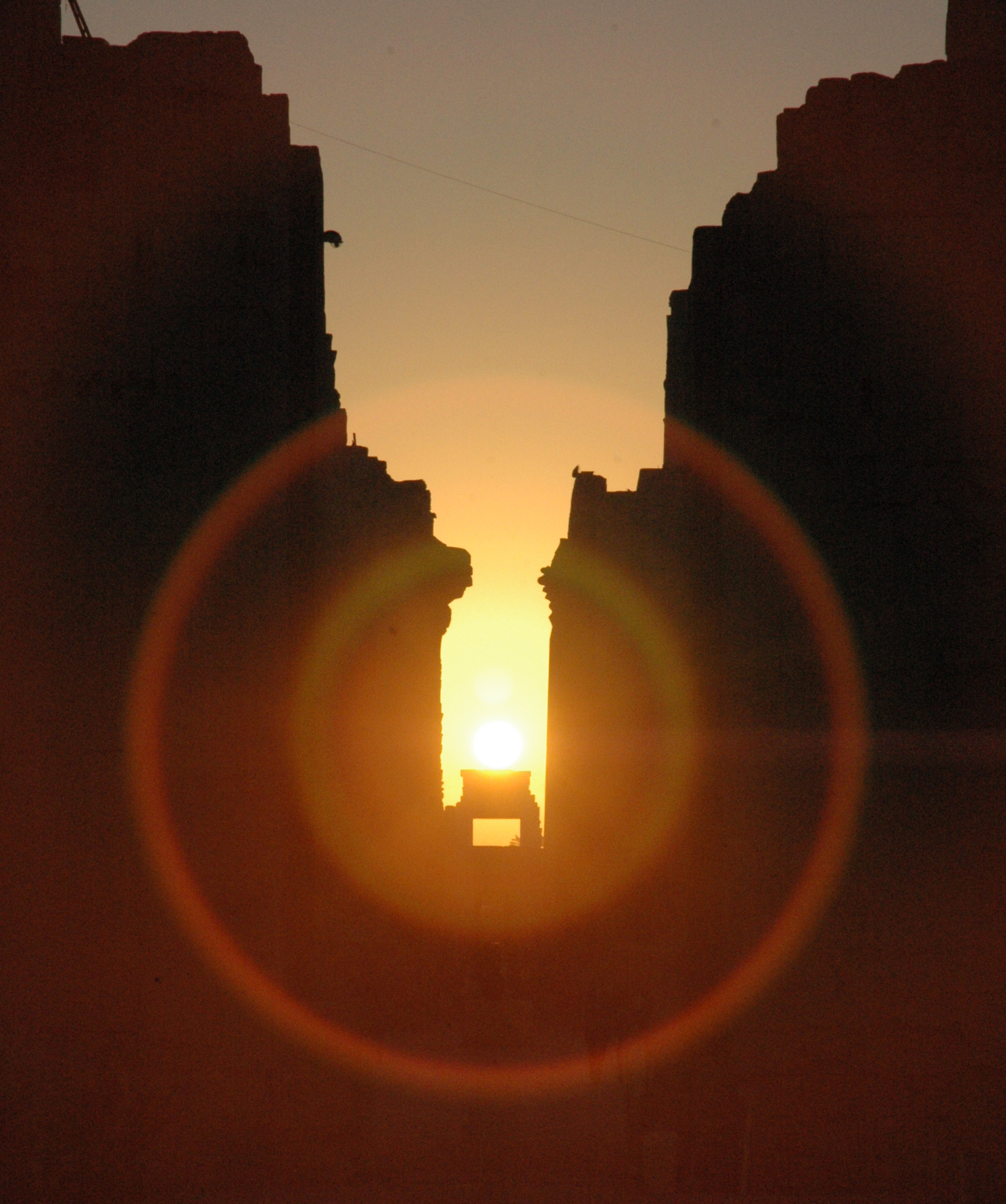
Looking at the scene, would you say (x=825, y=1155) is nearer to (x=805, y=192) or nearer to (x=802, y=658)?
(x=802, y=658)

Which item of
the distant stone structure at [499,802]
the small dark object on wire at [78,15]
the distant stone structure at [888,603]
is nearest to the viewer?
the distant stone structure at [888,603]

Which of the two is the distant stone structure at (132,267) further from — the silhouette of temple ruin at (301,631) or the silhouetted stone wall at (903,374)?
the silhouetted stone wall at (903,374)

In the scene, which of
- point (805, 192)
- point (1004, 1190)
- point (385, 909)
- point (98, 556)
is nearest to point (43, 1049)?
point (98, 556)

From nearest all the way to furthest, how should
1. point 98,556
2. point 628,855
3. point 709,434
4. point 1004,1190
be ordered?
point 1004,1190 < point 98,556 < point 709,434 < point 628,855

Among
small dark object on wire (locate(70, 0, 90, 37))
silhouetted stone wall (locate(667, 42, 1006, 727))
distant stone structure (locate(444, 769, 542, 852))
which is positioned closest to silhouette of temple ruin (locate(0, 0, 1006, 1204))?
silhouetted stone wall (locate(667, 42, 1006, 727))

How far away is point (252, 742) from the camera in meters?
9.97

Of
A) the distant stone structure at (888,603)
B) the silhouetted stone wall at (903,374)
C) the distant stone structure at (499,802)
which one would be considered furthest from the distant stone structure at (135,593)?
the distant stone structure at (499,802)

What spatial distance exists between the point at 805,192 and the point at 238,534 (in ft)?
14.2

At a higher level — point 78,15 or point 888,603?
point 78,15

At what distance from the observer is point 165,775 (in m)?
9.61

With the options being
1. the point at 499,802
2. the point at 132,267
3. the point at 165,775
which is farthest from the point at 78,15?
the point at 499,802

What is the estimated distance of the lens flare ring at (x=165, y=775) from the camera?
951cm

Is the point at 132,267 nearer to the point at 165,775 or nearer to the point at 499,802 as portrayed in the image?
the point at 165,775

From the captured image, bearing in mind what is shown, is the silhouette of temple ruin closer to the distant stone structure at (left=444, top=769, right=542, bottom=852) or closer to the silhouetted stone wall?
the silhouetted stone wall
